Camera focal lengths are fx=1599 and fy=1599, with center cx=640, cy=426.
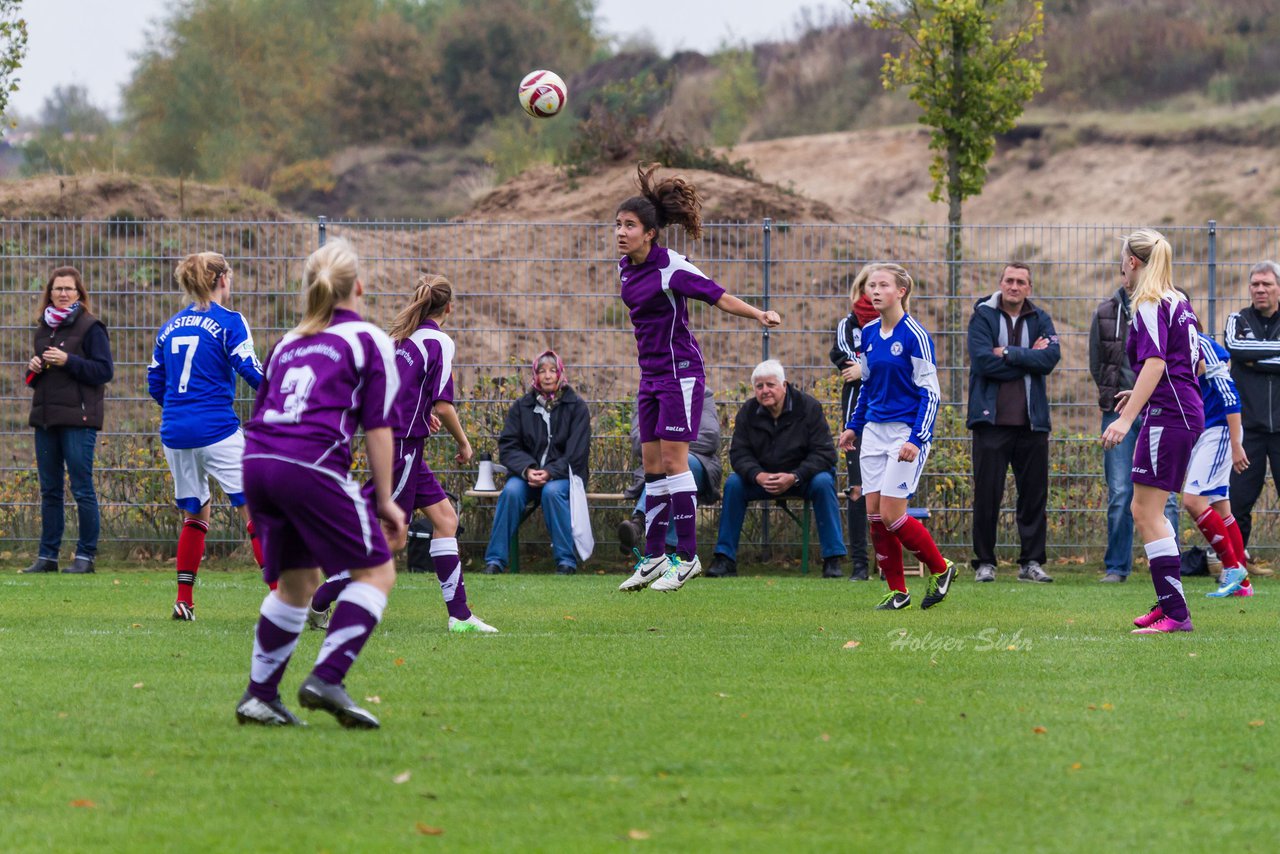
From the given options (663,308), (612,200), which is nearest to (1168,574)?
(663,308)

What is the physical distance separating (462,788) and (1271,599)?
778 cm

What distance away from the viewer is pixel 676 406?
998cm

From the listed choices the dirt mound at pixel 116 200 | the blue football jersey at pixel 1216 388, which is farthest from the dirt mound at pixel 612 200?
the blue football jersey at pixel 1216 388

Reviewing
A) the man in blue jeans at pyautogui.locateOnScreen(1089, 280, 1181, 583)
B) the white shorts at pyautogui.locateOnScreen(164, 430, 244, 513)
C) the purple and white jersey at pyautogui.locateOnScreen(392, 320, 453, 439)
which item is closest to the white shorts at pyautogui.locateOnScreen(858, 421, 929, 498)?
the purple and white jersey at pyautogui.locateOnScreen(392, 320, 453, 439)

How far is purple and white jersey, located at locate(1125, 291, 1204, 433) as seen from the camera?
331 inches

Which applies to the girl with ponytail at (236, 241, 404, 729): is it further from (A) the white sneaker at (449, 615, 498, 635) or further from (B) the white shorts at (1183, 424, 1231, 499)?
(B) the white shorts at (1183, 424, 1231, 499)

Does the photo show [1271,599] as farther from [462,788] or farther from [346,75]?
[346,75]

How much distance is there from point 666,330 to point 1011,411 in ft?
12.6

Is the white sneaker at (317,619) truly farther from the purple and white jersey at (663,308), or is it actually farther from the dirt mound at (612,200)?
the dirt mound at (612,200)

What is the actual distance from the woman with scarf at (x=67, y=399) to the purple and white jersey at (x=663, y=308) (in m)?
4.97

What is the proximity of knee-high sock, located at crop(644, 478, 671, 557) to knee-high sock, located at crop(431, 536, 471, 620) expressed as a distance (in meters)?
1.79

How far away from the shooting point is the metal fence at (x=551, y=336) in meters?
13.8

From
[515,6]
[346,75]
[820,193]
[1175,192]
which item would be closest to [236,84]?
[346,75]

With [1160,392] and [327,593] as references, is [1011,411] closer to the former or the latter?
[1160,392]
